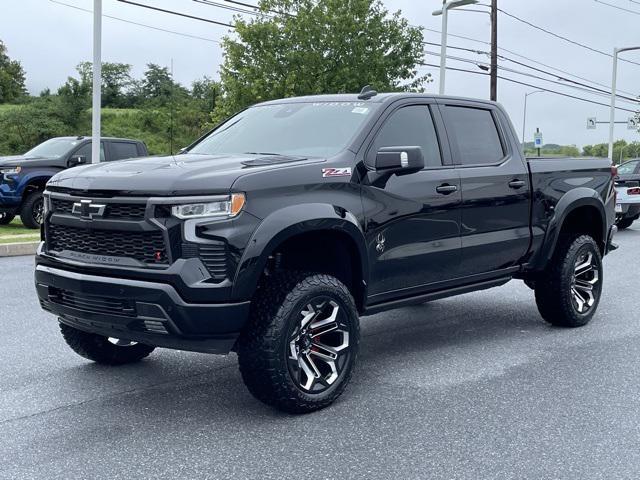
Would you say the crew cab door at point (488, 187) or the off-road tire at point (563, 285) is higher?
the crew cab door at point (488, 187)

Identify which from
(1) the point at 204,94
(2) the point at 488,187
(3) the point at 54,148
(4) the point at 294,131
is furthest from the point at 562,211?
(1) the point at 204,94

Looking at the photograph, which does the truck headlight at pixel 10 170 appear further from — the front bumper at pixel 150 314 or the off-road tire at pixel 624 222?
the off-road tire at pixel 624 222

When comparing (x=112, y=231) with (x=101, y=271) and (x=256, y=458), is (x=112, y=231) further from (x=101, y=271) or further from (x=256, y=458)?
(x=256, y=458)

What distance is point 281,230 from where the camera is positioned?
433cm

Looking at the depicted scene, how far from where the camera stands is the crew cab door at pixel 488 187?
5836mm

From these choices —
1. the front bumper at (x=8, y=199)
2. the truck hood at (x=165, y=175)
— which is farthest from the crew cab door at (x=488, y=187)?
the front bumper at (x=8, y=199)

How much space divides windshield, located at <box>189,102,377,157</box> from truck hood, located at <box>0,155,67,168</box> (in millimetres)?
10294

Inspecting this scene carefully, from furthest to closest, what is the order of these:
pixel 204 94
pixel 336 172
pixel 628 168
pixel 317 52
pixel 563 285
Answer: pixel 204 94
pixel 317 52
pixel 628 168
pixel 563 285
pixel 336 172

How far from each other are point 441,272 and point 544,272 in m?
1.70

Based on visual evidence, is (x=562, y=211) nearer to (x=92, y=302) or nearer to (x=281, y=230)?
(x=281, y=230)

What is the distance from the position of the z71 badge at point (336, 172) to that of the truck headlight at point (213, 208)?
2.29ft

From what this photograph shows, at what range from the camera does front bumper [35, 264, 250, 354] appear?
407 cm

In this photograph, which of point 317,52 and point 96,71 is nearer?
point 96,71

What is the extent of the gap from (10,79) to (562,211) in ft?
242
